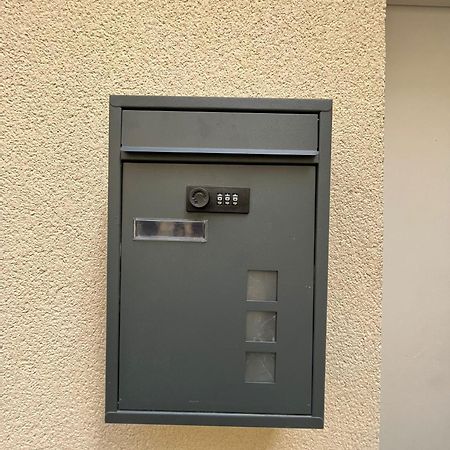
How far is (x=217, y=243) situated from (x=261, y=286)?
173 millimetres

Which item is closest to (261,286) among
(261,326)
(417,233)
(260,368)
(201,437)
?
(261,326)

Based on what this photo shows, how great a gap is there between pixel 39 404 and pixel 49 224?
2.08 ft

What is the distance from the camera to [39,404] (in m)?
1.35

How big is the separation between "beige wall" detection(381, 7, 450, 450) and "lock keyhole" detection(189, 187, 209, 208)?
937mm

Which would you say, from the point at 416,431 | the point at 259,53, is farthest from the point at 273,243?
the point at 416,431

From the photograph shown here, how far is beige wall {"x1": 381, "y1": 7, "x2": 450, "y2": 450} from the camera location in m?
1.60

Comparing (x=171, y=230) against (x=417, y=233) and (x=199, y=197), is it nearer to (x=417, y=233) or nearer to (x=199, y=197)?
(x=199, y=197)

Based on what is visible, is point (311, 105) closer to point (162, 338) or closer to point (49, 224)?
point (162, 338)

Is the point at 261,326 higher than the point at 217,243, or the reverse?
the point at 217,243

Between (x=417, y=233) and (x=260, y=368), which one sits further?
(x=417, y=233)

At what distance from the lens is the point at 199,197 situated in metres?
1.05

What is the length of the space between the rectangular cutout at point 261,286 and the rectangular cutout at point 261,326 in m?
0.04

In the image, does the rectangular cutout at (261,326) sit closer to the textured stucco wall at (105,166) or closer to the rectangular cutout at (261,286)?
the rectangular cutout at (261,286)

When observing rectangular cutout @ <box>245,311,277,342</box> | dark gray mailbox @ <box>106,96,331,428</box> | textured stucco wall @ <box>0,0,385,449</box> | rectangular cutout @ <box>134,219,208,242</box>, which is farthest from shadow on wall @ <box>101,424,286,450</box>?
rectangular cutout @ <box>134,219,208,242</box>
